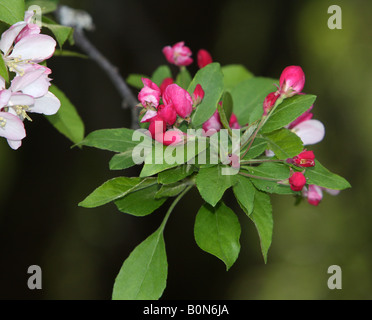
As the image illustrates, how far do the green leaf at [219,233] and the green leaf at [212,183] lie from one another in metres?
0.17

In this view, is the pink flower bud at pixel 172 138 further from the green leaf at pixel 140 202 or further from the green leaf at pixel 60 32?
the green leaf at pixel 60 32

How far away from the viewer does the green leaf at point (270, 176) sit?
107 centimetres

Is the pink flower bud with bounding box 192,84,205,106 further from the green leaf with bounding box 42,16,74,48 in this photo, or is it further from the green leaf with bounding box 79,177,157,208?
the green leaf with bounding box 42,16,74,48

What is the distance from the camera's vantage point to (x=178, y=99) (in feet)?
3.38

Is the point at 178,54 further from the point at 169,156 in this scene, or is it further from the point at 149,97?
the point at 169,156

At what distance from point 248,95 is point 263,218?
46 centimetres

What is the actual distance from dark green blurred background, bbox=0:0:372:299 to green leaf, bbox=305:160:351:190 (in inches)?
75.8

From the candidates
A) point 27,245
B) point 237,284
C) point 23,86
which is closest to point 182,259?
point 237,284

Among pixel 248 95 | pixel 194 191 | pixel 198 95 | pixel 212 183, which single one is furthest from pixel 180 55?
pixel 194 191

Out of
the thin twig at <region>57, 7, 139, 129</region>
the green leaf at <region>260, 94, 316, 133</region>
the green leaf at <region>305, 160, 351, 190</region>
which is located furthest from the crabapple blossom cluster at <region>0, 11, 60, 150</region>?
the thin twig at <region>57, 7, 139, 129</region>

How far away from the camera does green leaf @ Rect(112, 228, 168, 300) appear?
115 centimetres

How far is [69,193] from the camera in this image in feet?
11.2

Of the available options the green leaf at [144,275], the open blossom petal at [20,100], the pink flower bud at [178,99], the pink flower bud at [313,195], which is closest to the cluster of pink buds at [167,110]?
the pink flower bud at [178,99]

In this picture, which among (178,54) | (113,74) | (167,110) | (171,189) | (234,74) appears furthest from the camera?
(113,74)
